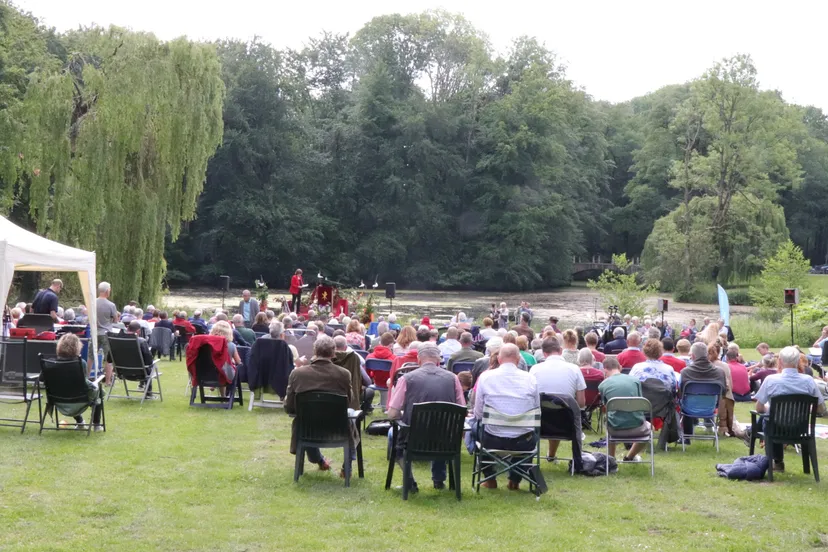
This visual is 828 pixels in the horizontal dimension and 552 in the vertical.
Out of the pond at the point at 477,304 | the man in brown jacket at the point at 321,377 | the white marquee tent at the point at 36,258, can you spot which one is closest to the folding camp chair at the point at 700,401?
the man in brown jacket at the point at 321,377

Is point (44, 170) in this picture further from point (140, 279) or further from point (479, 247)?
point (479, 247)

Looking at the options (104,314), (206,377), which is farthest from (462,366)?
(104,314)

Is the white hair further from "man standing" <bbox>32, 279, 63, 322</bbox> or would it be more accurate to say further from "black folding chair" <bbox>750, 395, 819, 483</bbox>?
"man standing" <bbox>32, 279, 63, 322</bbox>

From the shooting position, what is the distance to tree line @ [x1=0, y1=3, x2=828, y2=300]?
48219 millimetres

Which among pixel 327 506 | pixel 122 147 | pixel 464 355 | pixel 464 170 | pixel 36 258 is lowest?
pixel 327 506

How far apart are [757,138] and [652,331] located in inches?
1442

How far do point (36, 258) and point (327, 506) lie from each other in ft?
18.6

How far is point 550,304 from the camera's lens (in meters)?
44.7

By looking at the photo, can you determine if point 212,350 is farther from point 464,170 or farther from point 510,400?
point 464,170

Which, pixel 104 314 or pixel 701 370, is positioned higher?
pixel 104 314

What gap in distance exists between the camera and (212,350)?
34.7 feet

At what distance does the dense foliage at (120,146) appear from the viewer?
2177 centimetres

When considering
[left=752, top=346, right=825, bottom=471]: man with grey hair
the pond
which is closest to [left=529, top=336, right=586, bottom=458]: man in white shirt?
[left=752, top=346, right=825, bottom=471]: man with grey hair

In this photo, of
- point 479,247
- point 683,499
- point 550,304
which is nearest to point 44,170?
point 683,499
